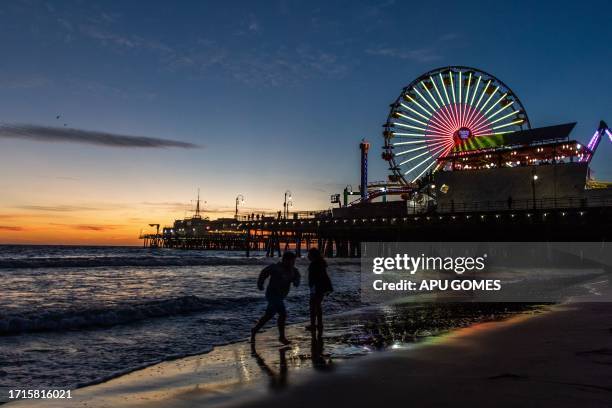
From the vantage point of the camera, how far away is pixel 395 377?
19.6 ft

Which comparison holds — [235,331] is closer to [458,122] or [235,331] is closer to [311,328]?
[311,328]

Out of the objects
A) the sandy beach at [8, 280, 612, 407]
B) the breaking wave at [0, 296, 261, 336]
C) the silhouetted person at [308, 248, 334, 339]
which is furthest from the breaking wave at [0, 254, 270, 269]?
the sandy beach at [8, 280, 612, 407]

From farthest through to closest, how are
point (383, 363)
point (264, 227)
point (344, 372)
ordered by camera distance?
point (264, 227) < point (383, 363) < point (344, 372)

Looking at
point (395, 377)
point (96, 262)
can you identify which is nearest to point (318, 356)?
point (395, 377)

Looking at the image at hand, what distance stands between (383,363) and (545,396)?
2.43 meters

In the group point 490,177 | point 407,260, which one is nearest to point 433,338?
point 407,260

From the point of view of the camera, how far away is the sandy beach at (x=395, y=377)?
5.00 m

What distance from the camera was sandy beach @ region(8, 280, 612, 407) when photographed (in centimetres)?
500

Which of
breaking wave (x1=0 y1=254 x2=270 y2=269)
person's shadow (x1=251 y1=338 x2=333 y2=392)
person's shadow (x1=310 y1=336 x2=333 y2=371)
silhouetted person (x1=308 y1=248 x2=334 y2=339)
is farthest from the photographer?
breaking wave (x1=0 y1=254 x2=270 y2=269)

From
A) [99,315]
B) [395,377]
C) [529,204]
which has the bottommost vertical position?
[99,315]

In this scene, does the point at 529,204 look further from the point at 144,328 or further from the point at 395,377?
the point at 395,377

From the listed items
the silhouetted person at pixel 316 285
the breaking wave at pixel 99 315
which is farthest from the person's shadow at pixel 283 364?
the breaking wave at pixel 99 315

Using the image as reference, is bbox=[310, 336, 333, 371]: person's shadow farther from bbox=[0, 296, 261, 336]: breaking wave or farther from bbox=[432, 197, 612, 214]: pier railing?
bbox=[432, 197, 612, 214]: pier railing

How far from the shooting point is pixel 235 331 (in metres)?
10.8
